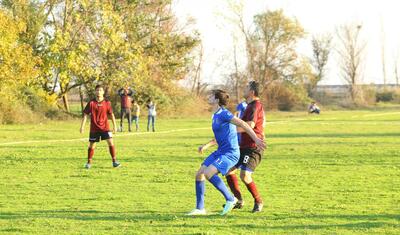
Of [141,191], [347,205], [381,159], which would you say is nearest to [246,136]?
[347,205]

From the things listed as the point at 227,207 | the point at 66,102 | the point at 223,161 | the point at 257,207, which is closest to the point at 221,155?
the point at 223,161

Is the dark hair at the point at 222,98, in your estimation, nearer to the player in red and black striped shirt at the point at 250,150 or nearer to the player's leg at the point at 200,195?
the player in red and black striped shirt at the point at 250,150

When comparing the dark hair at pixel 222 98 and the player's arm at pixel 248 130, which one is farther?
the dark hair at pixel 222 98

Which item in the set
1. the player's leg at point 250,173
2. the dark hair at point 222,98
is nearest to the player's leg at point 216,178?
the player's leg at point 250,173

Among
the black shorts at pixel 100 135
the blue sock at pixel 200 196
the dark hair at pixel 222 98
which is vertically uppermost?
the dark hair at pixel 222 98

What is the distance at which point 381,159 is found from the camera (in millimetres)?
19766

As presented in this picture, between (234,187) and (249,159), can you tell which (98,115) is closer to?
(234,187)

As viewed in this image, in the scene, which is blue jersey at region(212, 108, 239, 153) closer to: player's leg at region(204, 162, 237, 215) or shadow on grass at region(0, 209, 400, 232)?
player's leg at region(204, 162, 237, 215)

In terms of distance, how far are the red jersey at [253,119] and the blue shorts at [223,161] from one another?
1.94 feet

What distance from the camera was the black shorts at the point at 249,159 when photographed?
1099 centimetres

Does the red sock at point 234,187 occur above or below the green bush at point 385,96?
below

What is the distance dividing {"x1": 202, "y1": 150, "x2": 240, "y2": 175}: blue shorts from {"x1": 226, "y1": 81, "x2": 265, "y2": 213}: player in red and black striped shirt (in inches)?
16.7

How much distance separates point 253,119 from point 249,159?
575mm

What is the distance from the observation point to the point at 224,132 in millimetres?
10547
